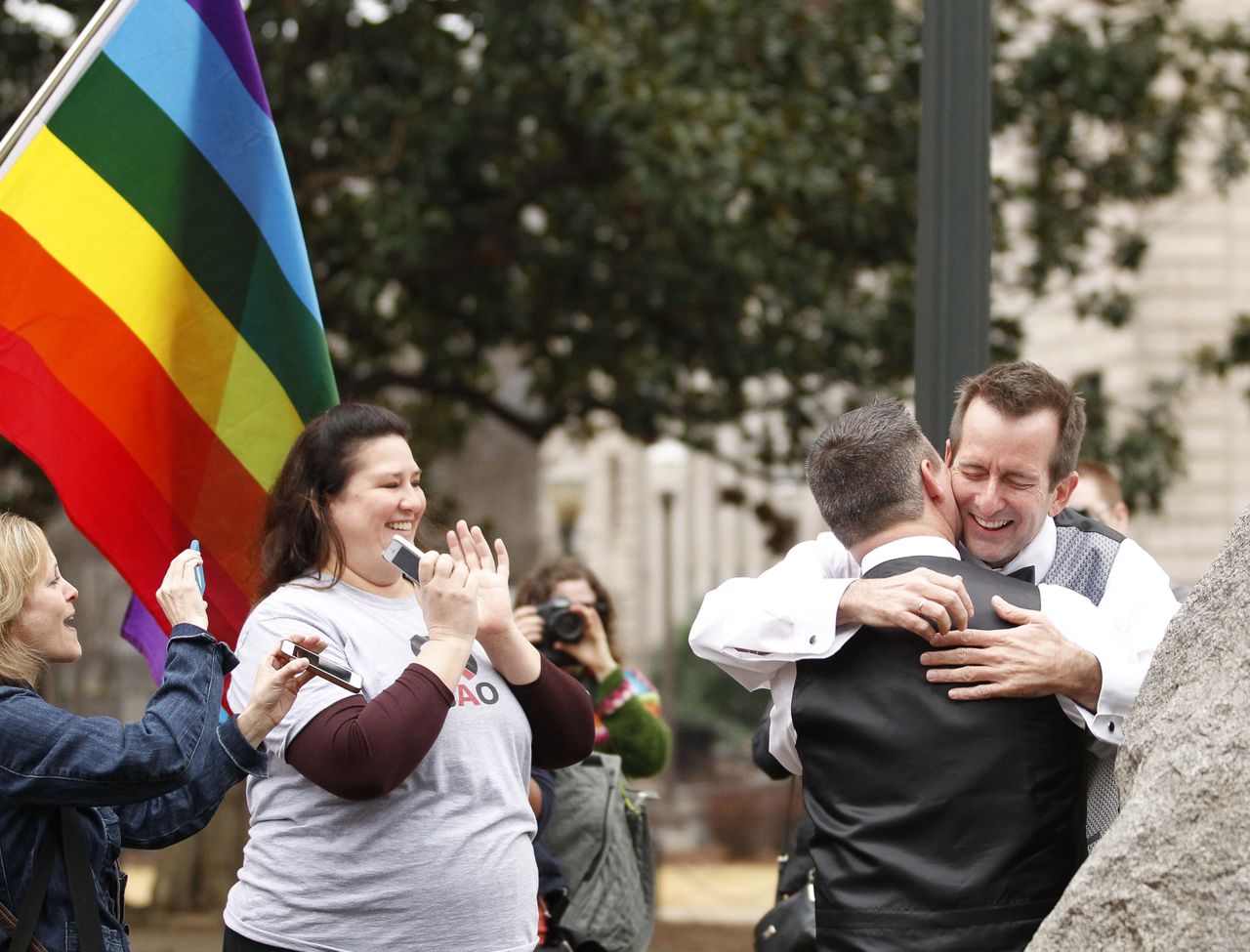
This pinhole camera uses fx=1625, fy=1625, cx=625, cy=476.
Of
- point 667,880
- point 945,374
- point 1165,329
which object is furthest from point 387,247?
point 1165,329

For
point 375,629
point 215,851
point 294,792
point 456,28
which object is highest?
point 456,28

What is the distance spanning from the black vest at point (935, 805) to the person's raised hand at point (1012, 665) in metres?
0.03

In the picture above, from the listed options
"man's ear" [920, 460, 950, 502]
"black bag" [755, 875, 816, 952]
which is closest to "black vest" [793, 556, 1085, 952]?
"man's ear" [920, 460, 950, 502]

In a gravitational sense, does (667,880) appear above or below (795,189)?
below

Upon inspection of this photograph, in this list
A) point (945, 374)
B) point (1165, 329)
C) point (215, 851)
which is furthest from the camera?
point (1165, 329)

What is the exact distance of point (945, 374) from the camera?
3.88 metres

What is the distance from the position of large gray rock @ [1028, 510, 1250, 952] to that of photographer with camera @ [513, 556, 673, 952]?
205cm

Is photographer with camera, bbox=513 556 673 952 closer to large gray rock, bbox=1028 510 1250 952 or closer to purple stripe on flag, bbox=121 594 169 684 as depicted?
purple stripe on flag, bbox=121 594 169 684

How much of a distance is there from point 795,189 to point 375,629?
6394mm

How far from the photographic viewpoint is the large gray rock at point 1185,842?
228 centimetres

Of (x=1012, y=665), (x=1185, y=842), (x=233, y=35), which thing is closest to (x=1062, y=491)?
(x=1012, y=665)

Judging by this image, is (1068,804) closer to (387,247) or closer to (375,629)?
(375,629)

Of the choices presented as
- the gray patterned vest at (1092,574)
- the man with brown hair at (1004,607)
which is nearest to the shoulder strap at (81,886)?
the man with brown hair at (1004,607)

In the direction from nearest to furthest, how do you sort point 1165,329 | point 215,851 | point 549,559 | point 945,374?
1. point 945,374
2. point 549,559
3. point 215,851
4. point 1165,329
